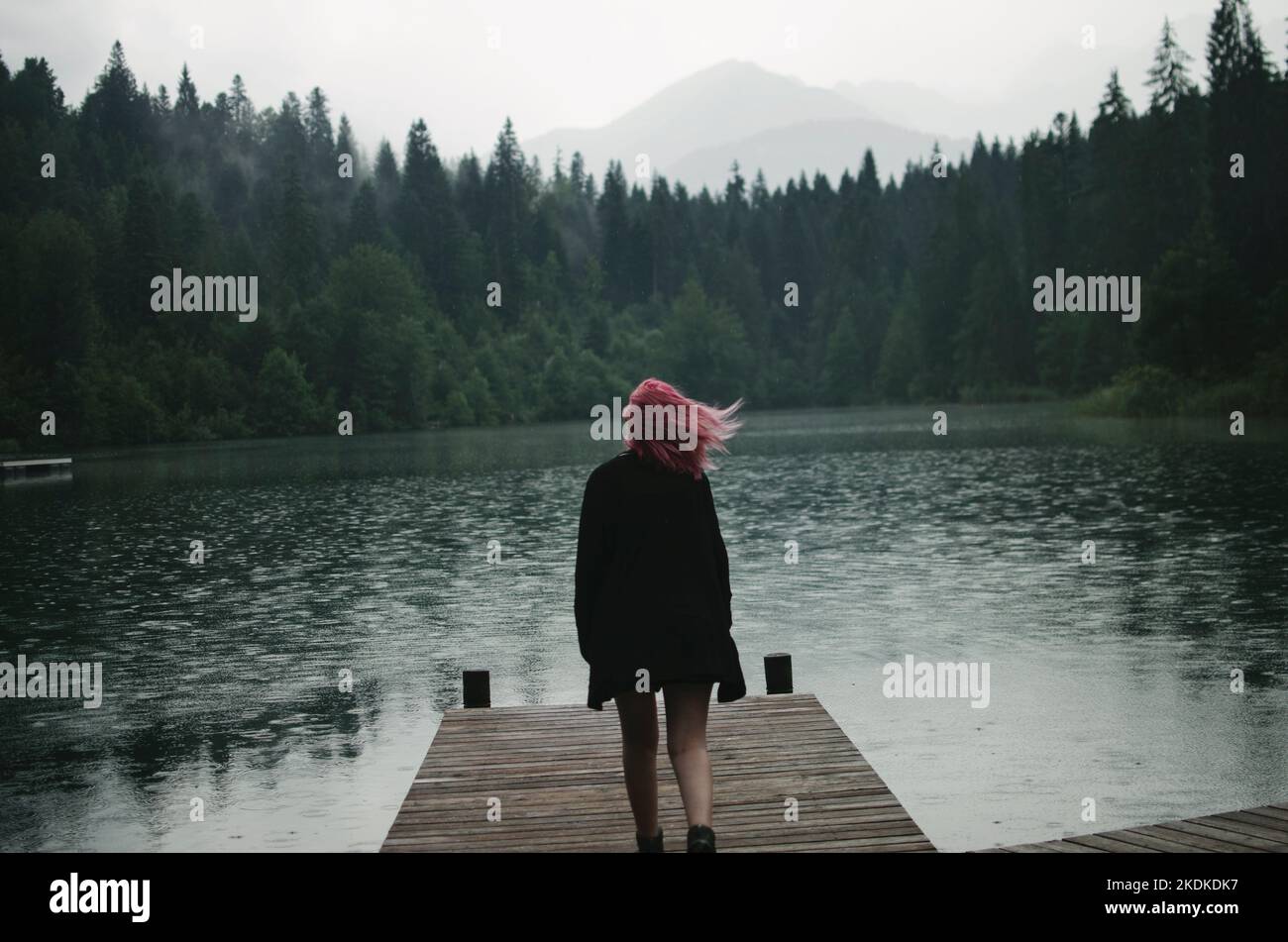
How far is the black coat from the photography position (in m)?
6.57

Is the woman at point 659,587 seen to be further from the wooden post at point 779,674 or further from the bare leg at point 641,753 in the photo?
the wooden post at point 779,674

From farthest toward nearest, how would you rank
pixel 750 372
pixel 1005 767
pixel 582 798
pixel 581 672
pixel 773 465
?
pixel 750 372 → pixel 773 465 → pixel 581 672 → pixel 1005 767 → pixel 582 798

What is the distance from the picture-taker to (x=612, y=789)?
28.1 ft

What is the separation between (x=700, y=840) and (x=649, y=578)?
1.18 metres

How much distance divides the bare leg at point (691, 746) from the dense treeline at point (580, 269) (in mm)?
66825

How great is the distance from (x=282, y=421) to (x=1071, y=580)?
8883 cm

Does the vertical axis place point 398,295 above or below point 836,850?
above

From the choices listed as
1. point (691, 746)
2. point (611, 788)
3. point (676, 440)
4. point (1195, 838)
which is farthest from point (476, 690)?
point (1195, 838)

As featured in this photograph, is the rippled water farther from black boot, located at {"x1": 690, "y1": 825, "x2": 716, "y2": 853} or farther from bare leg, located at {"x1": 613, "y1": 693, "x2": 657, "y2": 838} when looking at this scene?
black boot, located at {"x1": 690, "y1": 825, "x2": 716, "y2": 853}

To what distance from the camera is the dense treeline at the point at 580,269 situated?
79.5 meters

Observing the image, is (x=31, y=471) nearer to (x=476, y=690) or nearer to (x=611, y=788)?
(x=476, y=690)

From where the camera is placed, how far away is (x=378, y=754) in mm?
11688

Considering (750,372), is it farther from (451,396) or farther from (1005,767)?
(1005,767)

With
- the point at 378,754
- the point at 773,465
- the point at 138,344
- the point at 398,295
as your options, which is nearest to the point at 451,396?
the point at 398,295
